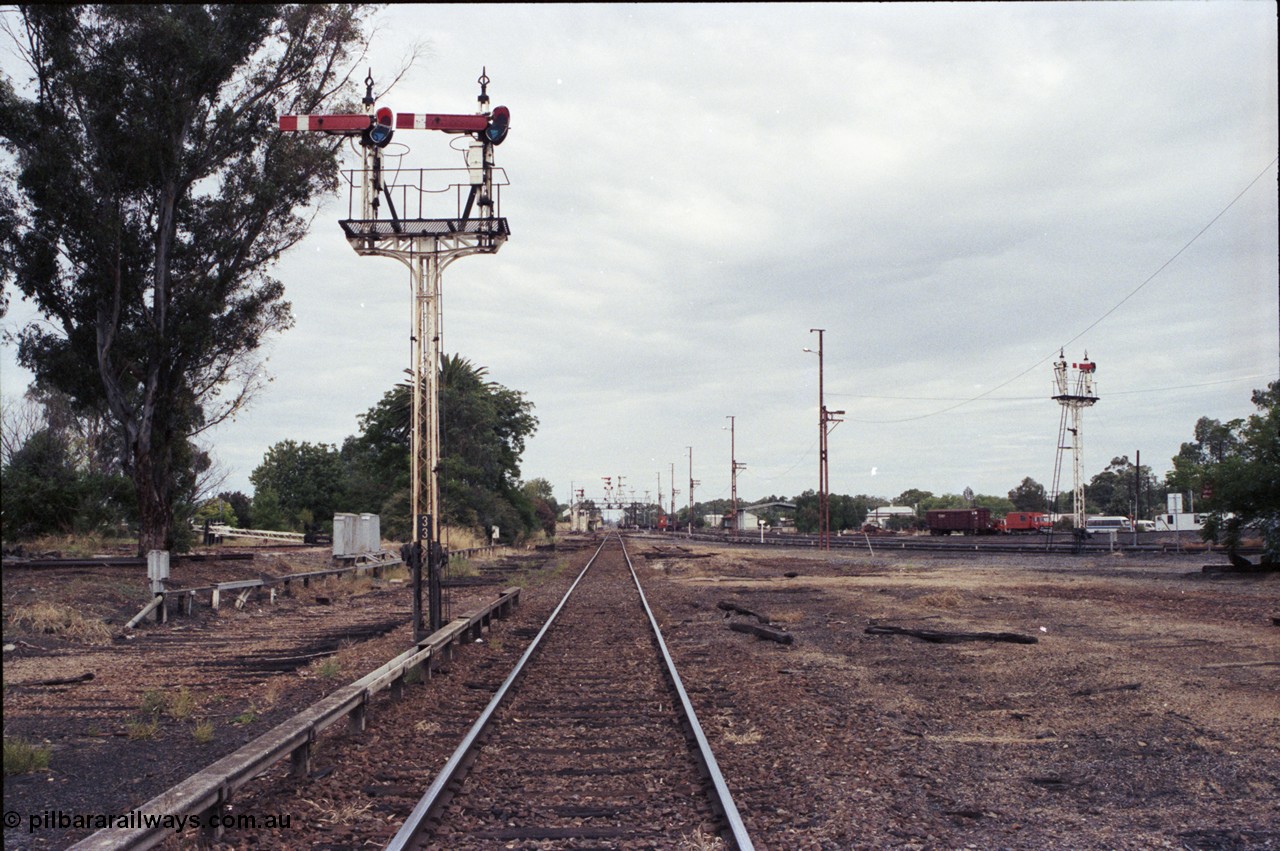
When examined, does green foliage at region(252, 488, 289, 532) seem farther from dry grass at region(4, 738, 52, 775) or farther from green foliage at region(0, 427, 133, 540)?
dry grass at region(4, 738, 52, 775)

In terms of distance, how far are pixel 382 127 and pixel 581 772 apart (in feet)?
30.7

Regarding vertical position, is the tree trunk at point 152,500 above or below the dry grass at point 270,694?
above

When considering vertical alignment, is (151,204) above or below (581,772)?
above

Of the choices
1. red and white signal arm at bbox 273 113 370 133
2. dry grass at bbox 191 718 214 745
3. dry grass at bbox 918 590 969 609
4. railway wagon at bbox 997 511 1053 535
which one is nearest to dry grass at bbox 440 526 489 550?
dry grass at bbox 918 590 969 609

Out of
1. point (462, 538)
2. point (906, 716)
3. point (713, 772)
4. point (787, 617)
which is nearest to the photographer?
point (713, 772)

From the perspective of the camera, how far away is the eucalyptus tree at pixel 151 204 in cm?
2230

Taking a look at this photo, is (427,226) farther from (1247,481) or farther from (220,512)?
(220,512)

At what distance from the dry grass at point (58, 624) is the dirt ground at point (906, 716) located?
45 centimetres

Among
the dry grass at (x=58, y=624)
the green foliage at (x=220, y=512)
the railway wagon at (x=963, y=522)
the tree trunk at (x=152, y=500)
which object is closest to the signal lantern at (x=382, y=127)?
the dry grass at (x=58, y=624)

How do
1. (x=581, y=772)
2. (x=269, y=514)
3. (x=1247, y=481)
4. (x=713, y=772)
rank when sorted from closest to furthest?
(x=713, y=772), (x=581, y=772), (x=1247, y=481), (x=269, y=514)

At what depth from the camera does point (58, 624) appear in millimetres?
14742

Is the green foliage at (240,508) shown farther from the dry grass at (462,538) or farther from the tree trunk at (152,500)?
the tree trunk at (152,500)

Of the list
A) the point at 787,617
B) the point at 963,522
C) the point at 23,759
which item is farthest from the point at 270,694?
the point at 963,522

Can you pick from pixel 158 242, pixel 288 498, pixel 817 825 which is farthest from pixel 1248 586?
pixel 288 498
